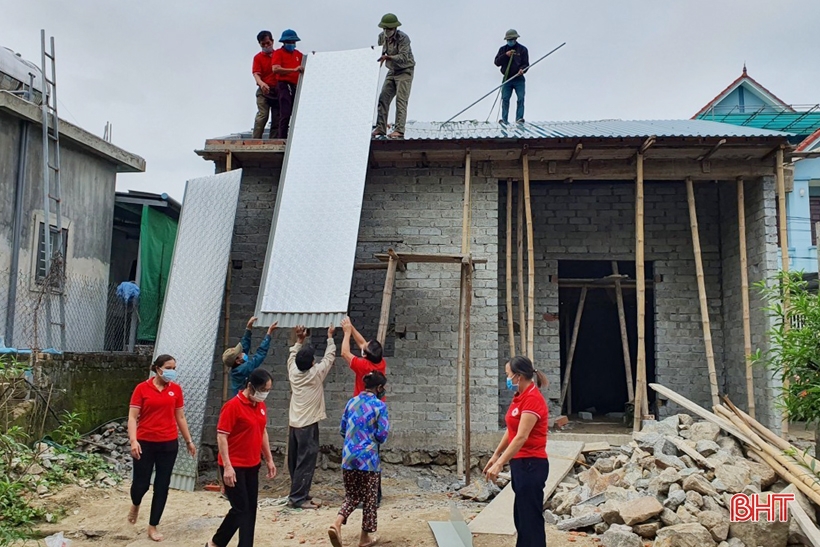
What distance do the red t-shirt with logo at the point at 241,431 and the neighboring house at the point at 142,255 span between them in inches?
272

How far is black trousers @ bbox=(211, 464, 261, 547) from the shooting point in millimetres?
4414

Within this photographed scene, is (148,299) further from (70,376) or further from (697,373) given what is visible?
(697,373)

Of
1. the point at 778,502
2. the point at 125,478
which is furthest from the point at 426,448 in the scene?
the point at 778,502

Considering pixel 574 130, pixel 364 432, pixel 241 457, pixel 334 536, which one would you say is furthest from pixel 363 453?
pixel 574 130

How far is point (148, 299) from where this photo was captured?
1150 centimetres

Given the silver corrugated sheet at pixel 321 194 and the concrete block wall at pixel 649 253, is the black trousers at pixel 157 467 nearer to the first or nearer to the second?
the silver corrugated sheet at pixel 321 194

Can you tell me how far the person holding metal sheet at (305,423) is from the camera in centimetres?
654

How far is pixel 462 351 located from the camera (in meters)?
8.45

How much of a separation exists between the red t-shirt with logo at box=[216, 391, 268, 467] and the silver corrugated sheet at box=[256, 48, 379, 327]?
214 cm

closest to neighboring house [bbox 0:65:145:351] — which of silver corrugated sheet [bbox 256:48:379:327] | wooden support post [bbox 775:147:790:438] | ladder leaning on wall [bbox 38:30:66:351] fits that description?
ladder leaning on wall [bbox 38:30:66:351]

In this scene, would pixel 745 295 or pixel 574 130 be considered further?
pixel 574 130

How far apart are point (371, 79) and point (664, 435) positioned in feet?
18.7

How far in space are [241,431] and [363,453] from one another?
3.14 feet

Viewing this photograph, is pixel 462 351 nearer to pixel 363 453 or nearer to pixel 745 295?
pixel 363 453
